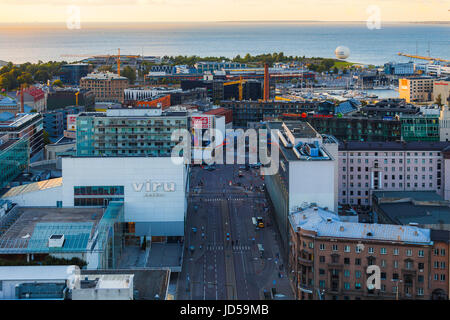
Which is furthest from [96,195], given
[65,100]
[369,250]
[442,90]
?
[442,90]

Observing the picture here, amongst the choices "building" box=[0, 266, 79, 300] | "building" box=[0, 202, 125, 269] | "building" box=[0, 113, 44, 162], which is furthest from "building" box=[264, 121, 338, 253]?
"building" box=[0, 113, 44, 162]

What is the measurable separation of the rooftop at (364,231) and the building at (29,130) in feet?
33.3

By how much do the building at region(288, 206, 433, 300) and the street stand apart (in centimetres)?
69

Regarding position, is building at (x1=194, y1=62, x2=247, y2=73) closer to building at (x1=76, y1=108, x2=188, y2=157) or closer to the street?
the street


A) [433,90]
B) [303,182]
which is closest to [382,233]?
[303,182]

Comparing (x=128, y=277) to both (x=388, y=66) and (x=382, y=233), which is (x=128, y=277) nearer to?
(x=382, y=233)

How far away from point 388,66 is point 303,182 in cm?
3936

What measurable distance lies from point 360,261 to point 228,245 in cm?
347

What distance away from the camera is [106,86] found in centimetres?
3067

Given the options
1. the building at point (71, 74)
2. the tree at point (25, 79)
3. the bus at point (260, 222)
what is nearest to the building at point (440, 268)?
the bus at point (260, 222)

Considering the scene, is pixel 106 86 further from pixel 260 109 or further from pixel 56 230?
pixel 56 230

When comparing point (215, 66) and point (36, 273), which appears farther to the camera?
point (215, 66)

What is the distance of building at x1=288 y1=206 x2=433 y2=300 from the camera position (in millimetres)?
7504

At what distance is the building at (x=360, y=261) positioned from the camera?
7.50m
